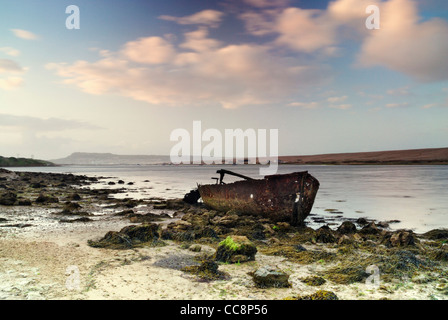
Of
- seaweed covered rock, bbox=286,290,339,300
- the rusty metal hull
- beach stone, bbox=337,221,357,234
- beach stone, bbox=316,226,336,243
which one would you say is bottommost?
beach stone, bbox=337,221,357,234

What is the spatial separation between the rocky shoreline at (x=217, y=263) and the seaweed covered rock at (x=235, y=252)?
2cm

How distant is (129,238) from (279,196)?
239 inches

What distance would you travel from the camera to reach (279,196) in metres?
11.6

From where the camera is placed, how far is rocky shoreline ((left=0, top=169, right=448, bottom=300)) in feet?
16.4

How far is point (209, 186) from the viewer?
15266 mm

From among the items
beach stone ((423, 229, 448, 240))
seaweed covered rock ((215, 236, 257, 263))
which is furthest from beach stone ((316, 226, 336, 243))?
beach stone ((423, 229, 448, 240))

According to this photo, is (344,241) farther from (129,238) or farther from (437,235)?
(129,238)

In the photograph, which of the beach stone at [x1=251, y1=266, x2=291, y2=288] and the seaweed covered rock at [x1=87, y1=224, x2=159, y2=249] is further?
the seaweed covered rock at [x1=87, y1=224, x2=159, y2=249]

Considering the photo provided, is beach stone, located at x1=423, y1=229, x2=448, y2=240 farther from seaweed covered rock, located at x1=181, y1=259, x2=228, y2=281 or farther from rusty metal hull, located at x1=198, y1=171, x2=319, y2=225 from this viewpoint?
seaweed covered rock, located at x1=181, y1=259, x2=228, y2=281

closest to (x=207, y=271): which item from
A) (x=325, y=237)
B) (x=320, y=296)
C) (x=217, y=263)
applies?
(x=217, y=263)

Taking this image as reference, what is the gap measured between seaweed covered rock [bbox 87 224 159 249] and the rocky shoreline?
0.03 m

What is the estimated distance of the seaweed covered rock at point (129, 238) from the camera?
7859 millimetres

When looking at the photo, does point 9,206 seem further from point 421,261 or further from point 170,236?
point 421,261

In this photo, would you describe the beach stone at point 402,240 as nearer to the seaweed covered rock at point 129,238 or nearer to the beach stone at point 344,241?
the beach stone at point 344,241
